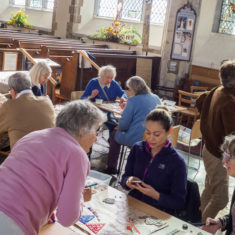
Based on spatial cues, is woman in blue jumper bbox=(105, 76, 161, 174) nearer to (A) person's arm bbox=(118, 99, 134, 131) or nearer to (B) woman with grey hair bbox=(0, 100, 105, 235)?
(A) person's arm bbox=(118, 99, 134, 131)

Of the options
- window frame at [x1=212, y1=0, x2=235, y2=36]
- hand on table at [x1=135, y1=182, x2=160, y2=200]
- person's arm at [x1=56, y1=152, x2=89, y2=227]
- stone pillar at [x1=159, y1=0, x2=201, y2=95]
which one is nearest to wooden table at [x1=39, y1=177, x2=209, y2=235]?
hand on table at [x1=135, y1=182, x2=160, y2=200]

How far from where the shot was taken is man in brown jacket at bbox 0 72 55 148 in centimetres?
336

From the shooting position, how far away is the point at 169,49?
31.2ft

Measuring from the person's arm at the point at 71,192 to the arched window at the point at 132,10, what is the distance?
32.3 feet

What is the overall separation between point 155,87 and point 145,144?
7.16 meters

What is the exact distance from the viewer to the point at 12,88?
3.52 meters

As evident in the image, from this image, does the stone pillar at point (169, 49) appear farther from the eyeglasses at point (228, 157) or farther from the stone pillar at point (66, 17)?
the eyeglasses at point (228, 157)

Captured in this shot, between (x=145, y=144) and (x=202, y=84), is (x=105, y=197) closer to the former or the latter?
(x=145, y=144)

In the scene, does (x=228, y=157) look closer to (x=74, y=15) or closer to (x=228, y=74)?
(x=228, y=74)

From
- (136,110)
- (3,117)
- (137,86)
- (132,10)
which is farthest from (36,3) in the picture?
(3,117)

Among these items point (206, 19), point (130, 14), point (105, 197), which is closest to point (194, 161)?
point (105, 197)

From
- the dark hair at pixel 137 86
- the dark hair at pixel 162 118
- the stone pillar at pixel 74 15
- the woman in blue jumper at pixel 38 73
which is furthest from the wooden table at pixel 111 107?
the stone pillar at pixel 74 15

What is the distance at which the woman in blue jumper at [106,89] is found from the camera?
5535mm

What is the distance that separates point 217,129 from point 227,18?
6502 mm
